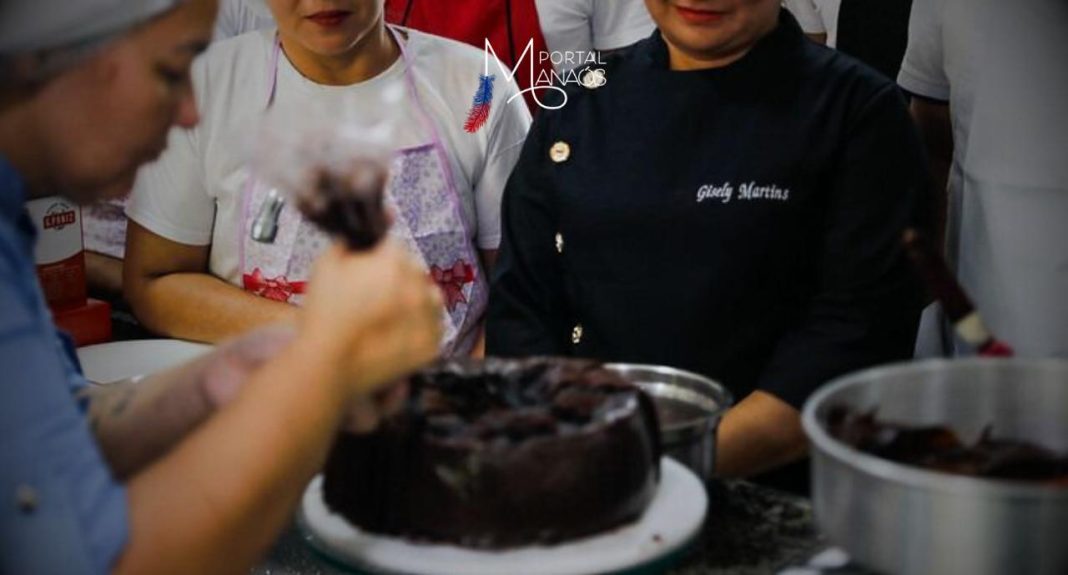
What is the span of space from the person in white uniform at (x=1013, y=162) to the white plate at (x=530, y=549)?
3.57ft

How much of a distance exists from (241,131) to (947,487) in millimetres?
1692

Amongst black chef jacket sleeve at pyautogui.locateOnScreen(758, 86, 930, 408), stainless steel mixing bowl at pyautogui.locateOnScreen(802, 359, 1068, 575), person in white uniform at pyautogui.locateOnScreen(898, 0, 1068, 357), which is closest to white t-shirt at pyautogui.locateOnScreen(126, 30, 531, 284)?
black chef jacket sleeve at pyautogui.locateOnScreen(758, 86, 930, 408)

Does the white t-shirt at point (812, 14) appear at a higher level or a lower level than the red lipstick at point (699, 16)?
lower

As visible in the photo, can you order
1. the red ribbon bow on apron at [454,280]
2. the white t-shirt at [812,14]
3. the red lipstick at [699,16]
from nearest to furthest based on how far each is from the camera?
1. the red lipstick at [699,16]
2. the red ribbon bow on apron at [454,280]
3. the white t-shirt at [812,14]

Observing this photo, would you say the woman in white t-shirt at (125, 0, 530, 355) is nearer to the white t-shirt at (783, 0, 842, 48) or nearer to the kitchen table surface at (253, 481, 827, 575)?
the kitchen table surface at (253, 481, 827, 575)

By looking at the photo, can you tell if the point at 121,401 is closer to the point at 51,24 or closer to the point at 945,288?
the point at 51,24

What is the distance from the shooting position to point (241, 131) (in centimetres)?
246

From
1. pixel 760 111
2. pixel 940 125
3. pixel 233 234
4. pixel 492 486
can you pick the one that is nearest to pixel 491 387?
pixel 492 486

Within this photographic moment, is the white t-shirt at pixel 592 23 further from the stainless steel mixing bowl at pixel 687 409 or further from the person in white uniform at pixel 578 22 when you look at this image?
the stainless steel mixing bowl at pixel 687 409

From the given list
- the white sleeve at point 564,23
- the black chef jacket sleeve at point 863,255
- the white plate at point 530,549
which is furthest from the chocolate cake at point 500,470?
the white sleeve at point 564,23

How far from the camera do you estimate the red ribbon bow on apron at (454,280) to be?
2.54 metres

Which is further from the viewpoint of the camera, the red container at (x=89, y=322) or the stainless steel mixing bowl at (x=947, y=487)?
the red container at (x=89, y=322)

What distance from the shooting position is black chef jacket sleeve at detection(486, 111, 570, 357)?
2.22m

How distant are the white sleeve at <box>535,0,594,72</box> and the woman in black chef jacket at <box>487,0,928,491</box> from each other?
0.73 metres
